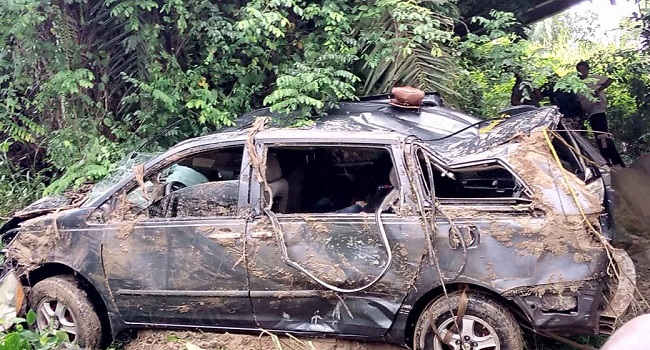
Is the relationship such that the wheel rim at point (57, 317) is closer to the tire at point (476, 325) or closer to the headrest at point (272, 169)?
the headrest at point (272, 169)

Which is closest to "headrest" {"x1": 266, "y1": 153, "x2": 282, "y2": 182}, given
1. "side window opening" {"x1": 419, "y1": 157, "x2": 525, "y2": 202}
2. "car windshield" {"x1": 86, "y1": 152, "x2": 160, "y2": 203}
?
"car windshield" {"x1": 86, "y1": 152, "x2": 160, "y2": 203}

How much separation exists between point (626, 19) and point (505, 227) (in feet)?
19.9

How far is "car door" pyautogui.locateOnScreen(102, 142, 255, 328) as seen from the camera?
3.81 metres

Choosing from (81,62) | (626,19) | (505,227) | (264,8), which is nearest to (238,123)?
(264,8)

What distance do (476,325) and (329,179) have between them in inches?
73.3

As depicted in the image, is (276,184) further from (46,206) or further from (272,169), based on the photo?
(46,206)

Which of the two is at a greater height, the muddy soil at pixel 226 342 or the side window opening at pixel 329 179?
the side window opening at pixel 329 179

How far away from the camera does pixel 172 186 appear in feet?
14.4

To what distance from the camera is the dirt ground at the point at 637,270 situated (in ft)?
12.6

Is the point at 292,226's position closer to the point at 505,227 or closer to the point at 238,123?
the point at 505,227

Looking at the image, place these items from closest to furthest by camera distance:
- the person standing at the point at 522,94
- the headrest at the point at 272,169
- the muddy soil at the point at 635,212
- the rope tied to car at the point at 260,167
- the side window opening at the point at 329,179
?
the rope tied to car at the point at 260,167 < the headrest at the point at 272,169 < the side window opening at the point at 329,179 < the muddy soil at the point at 635,212 < the person standing at the point at 522,94

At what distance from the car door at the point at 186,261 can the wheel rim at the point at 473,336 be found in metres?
1.30

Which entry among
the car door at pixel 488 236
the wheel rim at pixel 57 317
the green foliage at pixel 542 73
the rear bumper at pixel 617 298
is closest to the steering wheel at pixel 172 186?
the wheel rim at pixel 57 317

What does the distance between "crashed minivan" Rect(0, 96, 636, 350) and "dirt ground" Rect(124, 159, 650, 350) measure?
125 mm
